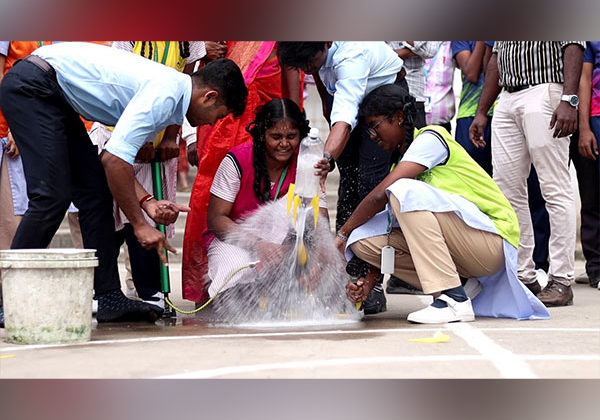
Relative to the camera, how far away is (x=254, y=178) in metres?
5.30

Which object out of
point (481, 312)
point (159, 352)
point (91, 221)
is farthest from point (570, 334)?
point (91, 221)

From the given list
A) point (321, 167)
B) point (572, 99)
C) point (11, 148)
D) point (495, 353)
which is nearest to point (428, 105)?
point (572, 99)

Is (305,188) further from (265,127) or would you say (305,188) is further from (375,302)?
(375,302)

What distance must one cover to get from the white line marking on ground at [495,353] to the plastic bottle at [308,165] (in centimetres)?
108

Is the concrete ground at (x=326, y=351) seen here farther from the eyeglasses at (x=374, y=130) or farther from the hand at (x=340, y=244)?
the eyeglasses at (x=374, y=130)

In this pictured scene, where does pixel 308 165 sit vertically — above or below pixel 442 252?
above

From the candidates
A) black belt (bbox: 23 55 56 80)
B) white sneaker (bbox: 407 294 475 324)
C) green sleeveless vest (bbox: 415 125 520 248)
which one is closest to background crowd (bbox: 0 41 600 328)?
green sleeveless vest (bbox: 415 125 520 248)

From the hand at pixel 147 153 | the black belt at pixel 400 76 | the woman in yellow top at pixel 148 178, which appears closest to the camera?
the hand at pixel 147 153

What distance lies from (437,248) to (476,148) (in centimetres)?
233

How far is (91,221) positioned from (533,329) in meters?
2.36

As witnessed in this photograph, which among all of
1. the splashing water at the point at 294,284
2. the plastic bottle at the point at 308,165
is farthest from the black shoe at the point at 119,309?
the plastic bottle at the point at 308,165

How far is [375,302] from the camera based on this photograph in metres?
5.27

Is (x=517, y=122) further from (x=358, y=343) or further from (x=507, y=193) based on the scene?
(x=358, y=343)

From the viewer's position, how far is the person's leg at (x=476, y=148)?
22.4 ft
